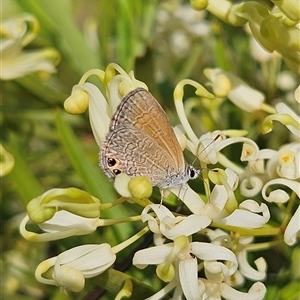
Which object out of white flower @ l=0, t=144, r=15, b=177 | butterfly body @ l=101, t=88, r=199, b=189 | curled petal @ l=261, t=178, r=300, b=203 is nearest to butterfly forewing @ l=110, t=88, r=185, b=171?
butterfly body @ l=101, t=88, r=199, b=189

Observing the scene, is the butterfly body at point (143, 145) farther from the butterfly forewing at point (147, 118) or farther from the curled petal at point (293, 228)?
the curled petal at point (293, 228)

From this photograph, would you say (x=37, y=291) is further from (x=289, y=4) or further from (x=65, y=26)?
(x=289, y=4)

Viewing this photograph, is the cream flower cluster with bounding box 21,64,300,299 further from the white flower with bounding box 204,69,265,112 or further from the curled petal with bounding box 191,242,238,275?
the white flower with bounding box 204,69,265,112

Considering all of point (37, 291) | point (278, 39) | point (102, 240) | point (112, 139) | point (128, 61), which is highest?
point (278, 39)

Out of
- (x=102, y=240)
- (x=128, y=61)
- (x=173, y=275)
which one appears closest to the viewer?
(x=173, y=275)

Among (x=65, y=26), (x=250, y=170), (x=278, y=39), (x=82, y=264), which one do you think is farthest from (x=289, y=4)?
(x=65, y=26)

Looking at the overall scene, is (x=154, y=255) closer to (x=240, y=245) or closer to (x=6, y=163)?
(x=240, y=245)

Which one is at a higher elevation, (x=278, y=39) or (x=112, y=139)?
(x=278, y=39)
